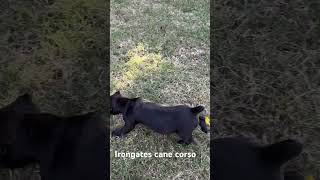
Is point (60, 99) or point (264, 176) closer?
point (264, 176)

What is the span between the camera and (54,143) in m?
2.11

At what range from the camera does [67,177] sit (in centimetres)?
214

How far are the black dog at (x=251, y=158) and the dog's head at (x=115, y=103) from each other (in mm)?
481

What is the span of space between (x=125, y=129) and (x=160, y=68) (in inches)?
13.7

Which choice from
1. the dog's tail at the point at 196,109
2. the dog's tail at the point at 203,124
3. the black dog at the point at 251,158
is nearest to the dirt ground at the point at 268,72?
the dog's tail at the point at 203,124

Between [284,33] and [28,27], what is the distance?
1.20m

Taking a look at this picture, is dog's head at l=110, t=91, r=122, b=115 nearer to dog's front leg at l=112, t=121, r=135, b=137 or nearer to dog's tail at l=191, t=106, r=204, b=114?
dog's front leg at l=112, t=121, r=135, b=137

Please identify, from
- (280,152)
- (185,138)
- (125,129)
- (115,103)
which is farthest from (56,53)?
(280,152)

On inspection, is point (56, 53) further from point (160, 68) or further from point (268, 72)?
point (268, 72)

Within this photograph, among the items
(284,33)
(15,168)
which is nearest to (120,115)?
(15,168)

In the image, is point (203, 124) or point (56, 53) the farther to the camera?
point (56, 53)

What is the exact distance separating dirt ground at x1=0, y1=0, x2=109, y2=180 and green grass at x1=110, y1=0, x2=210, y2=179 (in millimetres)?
95

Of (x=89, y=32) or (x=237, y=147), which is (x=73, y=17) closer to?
(x=89, y=32)

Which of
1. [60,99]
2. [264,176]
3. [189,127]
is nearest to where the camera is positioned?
[264,176]
